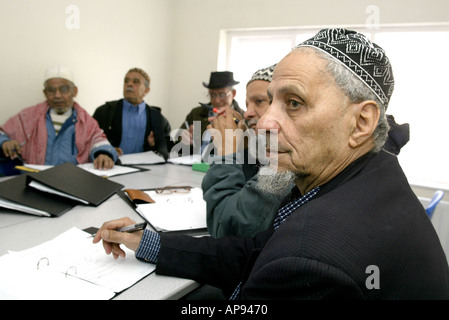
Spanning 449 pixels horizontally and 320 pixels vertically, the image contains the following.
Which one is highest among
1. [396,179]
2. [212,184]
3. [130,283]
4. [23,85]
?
[23,85]

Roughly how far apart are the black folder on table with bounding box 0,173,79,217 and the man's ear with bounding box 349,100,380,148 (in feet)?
3.56

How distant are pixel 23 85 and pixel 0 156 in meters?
1.16

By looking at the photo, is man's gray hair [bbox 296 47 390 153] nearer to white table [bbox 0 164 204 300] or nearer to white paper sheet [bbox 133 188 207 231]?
white table [bbox 0 164 204 300]

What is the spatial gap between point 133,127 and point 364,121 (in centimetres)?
300

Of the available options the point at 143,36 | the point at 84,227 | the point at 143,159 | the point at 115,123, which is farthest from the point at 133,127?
the point at 84,227

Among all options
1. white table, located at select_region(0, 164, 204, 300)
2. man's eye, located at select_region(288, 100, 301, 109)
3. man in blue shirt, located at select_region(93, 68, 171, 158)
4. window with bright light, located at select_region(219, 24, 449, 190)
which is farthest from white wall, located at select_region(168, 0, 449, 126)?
man's eye, located at select_region(288, 100, 301, 109)

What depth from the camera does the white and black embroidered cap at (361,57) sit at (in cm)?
74

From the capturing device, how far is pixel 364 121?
753 mm

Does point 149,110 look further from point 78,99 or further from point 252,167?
point 252,167

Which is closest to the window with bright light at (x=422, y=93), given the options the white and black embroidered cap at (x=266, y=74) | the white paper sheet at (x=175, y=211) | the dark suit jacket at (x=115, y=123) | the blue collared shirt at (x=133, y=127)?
the dark suit jacket at (x=115, y=123)

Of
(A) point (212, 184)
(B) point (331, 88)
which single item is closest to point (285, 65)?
(B) point (331, 88)

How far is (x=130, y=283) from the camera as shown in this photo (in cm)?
82

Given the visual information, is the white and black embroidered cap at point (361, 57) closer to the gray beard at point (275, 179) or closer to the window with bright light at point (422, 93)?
the gray beard at point (275, 179)

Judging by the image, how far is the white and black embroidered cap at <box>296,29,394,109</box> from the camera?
74 cm
